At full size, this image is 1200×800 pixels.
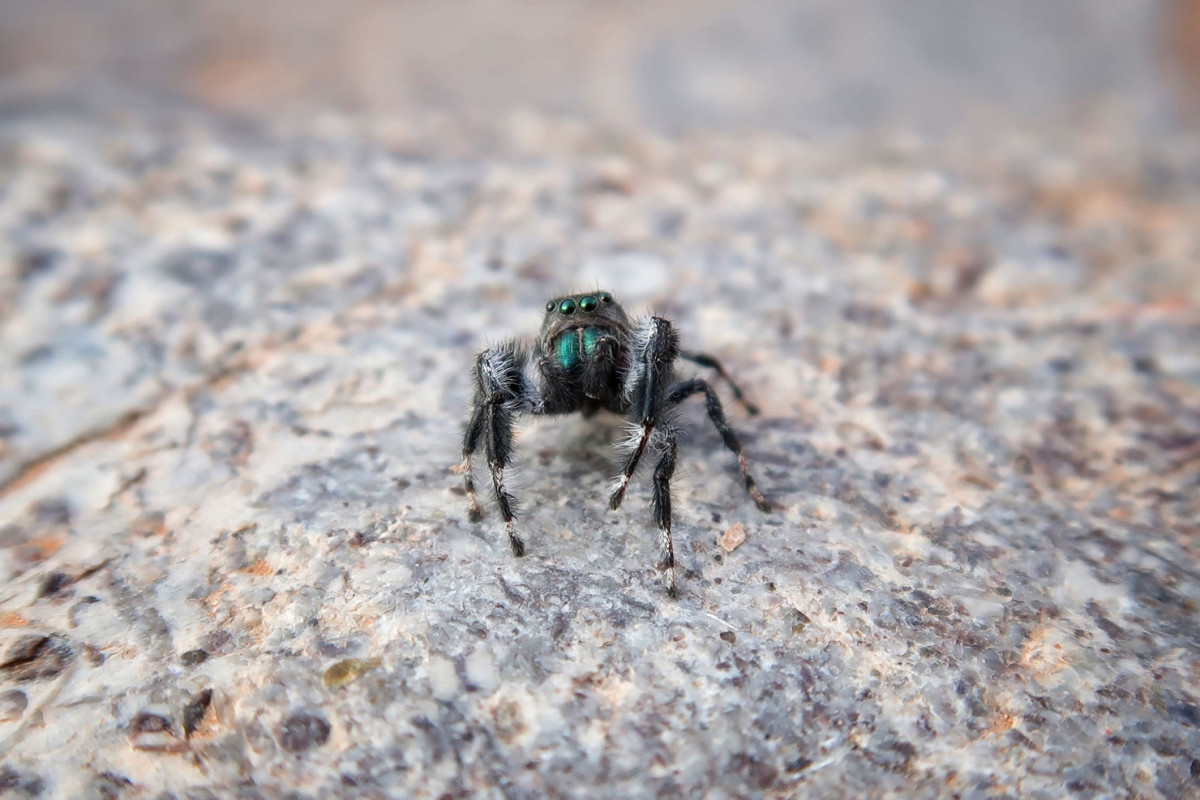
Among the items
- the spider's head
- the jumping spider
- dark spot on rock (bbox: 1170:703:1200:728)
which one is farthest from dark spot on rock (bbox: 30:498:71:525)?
dark spot on rock (bbox: 1170:703:1200:728)

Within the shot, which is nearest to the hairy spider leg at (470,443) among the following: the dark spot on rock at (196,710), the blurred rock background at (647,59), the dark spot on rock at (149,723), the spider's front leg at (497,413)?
the spider's front leg at (497,413)

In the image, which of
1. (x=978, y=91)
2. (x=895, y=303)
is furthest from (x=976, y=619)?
(x=978, y=91)

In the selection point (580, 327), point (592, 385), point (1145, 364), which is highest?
point (580, 327)

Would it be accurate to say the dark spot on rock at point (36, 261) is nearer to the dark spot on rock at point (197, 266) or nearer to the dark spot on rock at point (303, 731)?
the dark spot on rock at point (197, 266)

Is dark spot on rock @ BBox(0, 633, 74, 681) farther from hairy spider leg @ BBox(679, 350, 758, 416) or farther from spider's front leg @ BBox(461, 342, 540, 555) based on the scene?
hairy spider leg @ BBox(679, 350, 758, 416)

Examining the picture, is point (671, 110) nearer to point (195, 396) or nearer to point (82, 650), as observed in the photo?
point (195, 396)

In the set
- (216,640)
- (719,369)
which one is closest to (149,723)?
(216,640)

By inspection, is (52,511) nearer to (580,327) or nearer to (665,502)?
(580,327)
